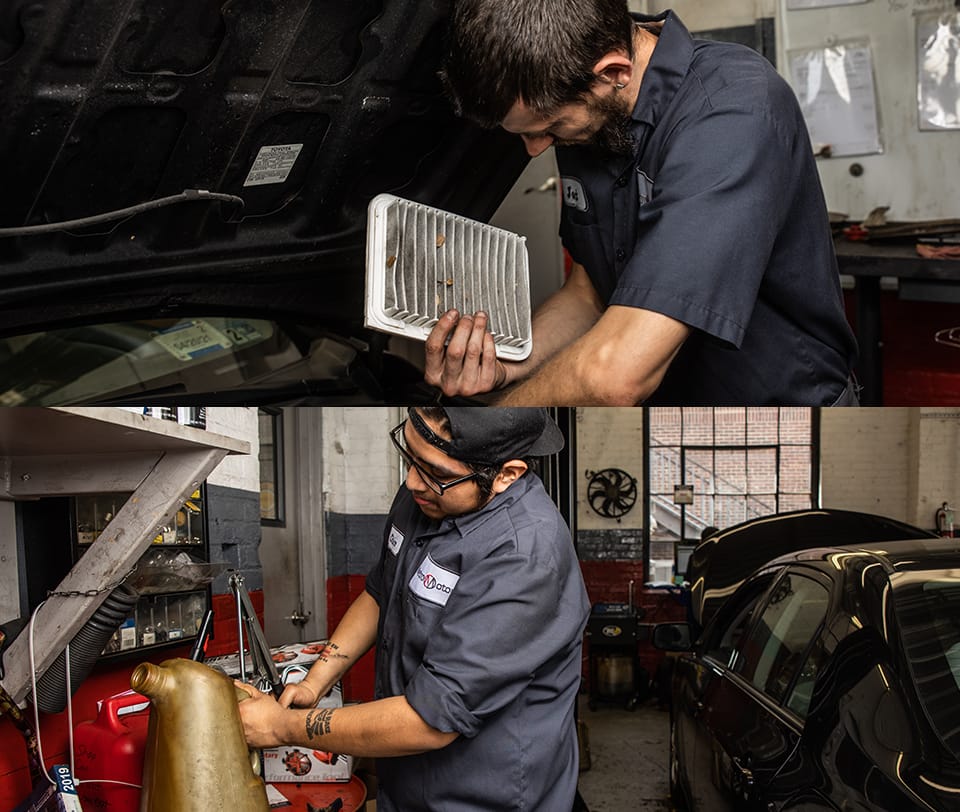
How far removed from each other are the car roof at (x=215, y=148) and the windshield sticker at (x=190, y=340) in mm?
47

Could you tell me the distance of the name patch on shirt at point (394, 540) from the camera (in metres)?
1.09

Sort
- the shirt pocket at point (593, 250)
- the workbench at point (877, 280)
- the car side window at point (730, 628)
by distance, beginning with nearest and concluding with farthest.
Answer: the car side window at point (730, 628) → the shirt pocket at point (593, 250) → the workbench at point (877, 280)

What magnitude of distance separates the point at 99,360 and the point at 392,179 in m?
0.55

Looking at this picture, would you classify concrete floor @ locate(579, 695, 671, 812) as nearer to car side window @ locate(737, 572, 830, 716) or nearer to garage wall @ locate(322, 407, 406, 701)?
car side window @ locate(737, 572, 830, 716)

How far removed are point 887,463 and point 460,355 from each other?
59 centimetres

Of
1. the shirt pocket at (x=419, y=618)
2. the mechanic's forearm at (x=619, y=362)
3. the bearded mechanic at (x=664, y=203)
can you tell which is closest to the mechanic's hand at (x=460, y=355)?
the bearded mechanic at (x=664, y=203)

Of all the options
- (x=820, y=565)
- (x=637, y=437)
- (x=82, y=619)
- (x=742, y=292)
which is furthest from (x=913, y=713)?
(x=82, y=619)

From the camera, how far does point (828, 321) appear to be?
1413 millimetres

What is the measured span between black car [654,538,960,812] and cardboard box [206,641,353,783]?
0.39 metres

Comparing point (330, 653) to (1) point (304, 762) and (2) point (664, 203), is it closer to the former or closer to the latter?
(1) point (304, 762)

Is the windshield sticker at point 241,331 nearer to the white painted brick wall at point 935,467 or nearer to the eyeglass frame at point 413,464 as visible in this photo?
the eyeglass frame at point 413,464

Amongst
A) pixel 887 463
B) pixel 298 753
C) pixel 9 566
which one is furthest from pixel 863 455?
pixel 9 566

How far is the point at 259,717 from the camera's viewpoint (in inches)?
41.6

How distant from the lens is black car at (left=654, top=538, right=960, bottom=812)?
91 cm
